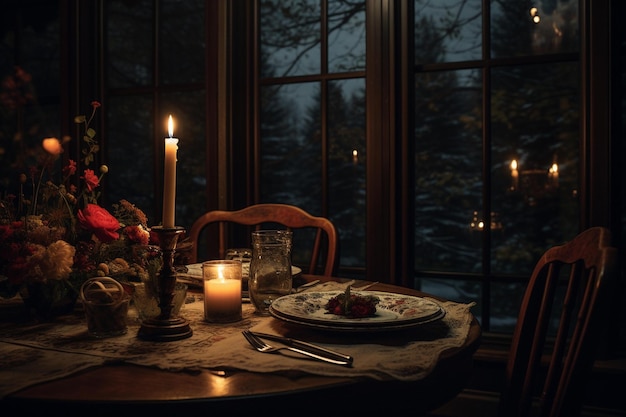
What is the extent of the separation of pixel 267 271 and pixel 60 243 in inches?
14.2

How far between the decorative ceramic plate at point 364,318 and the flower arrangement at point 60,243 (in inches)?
12.0

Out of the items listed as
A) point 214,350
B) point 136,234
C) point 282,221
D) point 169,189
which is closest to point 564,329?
point 214,350

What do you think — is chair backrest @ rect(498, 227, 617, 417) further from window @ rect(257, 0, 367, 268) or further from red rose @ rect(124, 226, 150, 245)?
window @ rect(257, 0, 367, 268)

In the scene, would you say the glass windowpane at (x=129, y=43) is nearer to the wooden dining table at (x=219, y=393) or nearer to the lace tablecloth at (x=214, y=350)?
the lace tablecloth at (x=214, y=350)

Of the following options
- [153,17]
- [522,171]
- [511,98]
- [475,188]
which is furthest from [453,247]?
[153,17]

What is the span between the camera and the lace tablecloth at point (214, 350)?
0.72 m

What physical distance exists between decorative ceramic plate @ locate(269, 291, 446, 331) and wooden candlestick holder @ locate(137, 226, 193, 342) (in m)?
0.16

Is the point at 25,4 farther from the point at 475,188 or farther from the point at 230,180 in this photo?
the point at 475,188

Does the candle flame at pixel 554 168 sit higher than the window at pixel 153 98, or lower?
lower

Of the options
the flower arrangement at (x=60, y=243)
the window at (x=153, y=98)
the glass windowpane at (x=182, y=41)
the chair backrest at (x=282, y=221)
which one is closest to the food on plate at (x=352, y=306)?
the flower arrangement at (x=60, y=243)

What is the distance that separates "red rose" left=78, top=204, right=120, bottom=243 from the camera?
100 centimetres

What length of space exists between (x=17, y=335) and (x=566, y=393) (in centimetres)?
82

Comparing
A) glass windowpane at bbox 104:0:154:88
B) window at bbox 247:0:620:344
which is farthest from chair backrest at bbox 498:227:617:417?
glass windowpane at bbox 104:0:154:88

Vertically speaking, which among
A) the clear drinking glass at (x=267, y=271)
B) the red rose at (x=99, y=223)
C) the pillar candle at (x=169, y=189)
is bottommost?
the clear drinking glass at (x=267, y=271)
